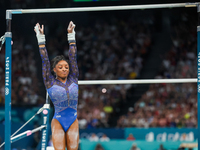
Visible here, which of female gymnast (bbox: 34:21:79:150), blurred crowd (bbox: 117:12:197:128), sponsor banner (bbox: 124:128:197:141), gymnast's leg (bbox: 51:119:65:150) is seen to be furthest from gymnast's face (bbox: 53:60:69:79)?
blurred crowd (bbox: 117:12:197:128)

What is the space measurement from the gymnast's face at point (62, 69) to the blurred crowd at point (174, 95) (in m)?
6.36

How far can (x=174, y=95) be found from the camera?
10219 millimetres

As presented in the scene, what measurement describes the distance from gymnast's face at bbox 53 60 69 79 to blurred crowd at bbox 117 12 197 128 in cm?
636

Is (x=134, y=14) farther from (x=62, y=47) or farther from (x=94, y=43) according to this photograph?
(x=62, y=47)

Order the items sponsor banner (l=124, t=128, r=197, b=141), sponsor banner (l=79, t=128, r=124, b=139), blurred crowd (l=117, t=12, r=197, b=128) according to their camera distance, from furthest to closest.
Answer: blurred crowd (l=117, t=12, r=197, b=128) → sponsor banner (l=79, t=128, r=124, b=139) → sponsor banner (l=124, t=128, r=197, b=141)

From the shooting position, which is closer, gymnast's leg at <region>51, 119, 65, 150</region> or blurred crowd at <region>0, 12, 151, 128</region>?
gymnast's leg at <region>51, 119, 65, 150</region>

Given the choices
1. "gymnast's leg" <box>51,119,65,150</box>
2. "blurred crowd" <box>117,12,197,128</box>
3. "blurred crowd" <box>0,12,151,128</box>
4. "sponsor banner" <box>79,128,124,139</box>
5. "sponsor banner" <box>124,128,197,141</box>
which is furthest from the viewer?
"blurred crowd" <box>0,12,151,128</box>

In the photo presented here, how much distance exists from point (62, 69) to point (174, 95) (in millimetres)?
7326

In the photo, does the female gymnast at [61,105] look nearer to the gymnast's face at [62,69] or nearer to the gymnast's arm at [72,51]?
the gymnast's face at [62,69]

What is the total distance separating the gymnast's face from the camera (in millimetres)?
3686

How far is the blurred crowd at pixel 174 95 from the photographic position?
31.3ft

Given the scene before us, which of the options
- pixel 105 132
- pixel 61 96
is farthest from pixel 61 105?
pixel 105 132

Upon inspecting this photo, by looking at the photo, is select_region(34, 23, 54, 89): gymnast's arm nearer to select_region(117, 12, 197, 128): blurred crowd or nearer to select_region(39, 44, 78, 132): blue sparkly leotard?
select_region(39, 44, 78, 132): blue sparkly leotard

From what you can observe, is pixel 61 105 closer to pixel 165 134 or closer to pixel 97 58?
pixel 165 134
